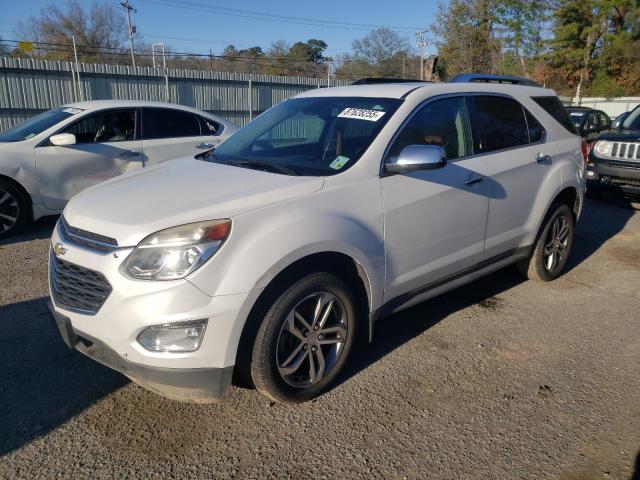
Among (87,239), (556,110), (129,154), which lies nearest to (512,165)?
(556,110)

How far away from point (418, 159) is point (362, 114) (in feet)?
2.11

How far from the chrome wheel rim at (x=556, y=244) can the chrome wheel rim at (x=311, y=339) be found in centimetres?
279

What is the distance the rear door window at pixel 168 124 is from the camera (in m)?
7.21

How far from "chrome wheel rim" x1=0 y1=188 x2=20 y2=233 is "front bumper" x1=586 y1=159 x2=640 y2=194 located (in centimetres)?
854

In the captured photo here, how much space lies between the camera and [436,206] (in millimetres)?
3555

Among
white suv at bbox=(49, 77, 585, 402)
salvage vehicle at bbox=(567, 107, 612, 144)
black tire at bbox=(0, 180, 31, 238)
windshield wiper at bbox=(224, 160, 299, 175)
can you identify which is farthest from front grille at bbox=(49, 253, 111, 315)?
salvage vehicle at bbox=(567, 107, 612, 144)

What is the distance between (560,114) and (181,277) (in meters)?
4.19

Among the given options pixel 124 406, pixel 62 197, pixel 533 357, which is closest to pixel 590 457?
pixel 533 357

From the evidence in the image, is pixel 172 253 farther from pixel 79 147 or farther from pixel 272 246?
pixel 79 147

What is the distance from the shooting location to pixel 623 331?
4.15 metres

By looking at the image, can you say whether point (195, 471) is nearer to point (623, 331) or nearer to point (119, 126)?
point (623, 331)

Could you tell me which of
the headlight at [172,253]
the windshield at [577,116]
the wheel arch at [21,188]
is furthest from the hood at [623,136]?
the wheel arch at [21,188]

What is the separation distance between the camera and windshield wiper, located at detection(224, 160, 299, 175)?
10.6 ft

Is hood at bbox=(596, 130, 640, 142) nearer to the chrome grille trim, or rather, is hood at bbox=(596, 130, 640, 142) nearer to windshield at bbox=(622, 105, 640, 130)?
the chrome grille trim
